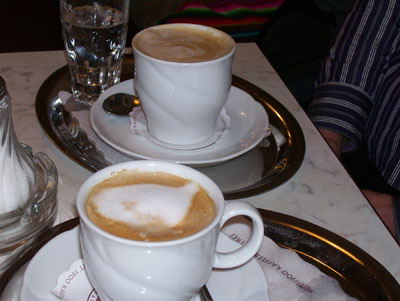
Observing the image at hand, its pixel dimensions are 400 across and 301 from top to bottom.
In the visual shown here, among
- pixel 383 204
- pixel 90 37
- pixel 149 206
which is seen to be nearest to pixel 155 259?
pixel 149 206

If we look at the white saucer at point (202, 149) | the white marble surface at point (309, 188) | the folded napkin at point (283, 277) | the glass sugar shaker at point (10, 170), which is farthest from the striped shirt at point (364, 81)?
the glass sugar shaker at point (10, 170)

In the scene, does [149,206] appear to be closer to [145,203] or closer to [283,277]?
[145,203]

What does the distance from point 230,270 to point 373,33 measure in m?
0.79

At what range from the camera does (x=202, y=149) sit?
2.29 ft

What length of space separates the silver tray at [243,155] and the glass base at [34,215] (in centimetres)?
8

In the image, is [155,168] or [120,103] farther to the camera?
[120,103]

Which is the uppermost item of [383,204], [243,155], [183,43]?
[183,43]

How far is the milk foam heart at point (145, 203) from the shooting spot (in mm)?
407

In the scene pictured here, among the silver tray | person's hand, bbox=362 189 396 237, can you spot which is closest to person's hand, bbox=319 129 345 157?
person's hand, bbox=362 189 396 237

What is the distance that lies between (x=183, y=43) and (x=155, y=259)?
1.37 feet

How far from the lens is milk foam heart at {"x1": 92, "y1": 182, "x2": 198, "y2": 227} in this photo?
407 mm

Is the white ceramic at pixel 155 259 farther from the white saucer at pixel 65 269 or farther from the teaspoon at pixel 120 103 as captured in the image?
the teaspoon at pixel 120 103

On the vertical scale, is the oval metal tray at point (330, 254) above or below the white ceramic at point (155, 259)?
below

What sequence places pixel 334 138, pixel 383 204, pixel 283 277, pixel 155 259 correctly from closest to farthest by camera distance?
1. pixel 155 259
2. pixel 283 277
3. pixel 383 204
4. pixel 334 138
